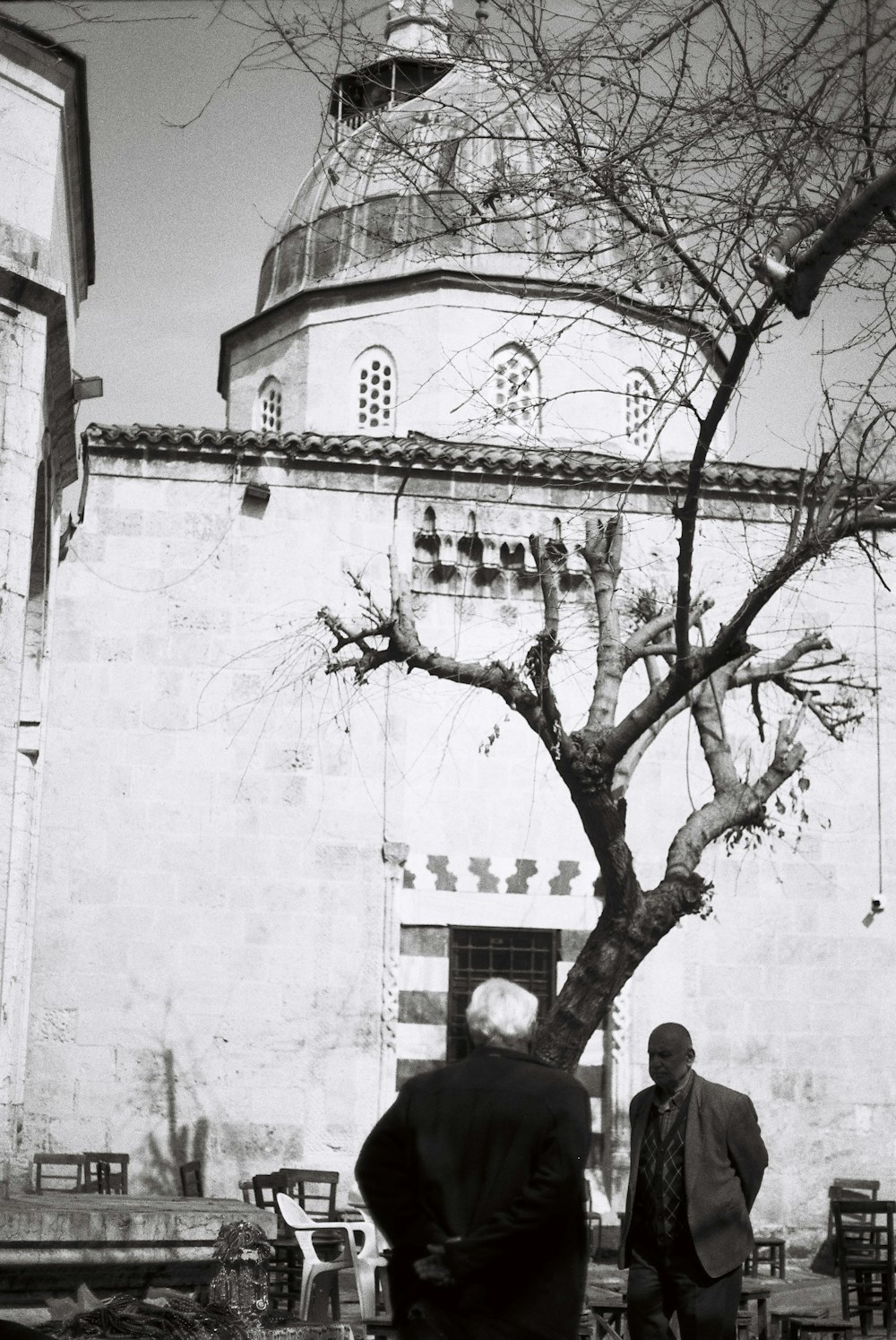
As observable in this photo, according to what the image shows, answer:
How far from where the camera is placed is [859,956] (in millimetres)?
14852

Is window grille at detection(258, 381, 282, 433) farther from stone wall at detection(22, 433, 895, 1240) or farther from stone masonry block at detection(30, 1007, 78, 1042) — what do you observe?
stone masonry block at detection(30, 1007, 78, 1042)

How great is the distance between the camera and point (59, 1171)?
44.1ft

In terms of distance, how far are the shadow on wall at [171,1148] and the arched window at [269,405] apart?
26.2 feet

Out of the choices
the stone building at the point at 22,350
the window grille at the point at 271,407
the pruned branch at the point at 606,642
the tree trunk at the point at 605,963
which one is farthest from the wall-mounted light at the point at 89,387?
the window grille at the point at 271,407

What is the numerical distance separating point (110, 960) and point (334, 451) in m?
4.99

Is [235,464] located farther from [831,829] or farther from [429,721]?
[831,829]

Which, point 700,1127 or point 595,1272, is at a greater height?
point 700,1127

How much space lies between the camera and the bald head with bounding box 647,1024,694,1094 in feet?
19.2

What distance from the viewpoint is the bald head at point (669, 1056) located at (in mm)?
5859

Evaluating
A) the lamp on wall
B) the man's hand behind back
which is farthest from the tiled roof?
the man's hand behind back

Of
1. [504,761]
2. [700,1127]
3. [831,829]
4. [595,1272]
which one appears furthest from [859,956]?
[700,1127]

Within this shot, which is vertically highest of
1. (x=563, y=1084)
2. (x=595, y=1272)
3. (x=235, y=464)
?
(x=235, y=464)

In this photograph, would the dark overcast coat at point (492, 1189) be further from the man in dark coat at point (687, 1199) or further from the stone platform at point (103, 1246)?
the stone platform at point (103, 1246)

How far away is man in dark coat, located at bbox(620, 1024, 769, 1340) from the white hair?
1.93 m
